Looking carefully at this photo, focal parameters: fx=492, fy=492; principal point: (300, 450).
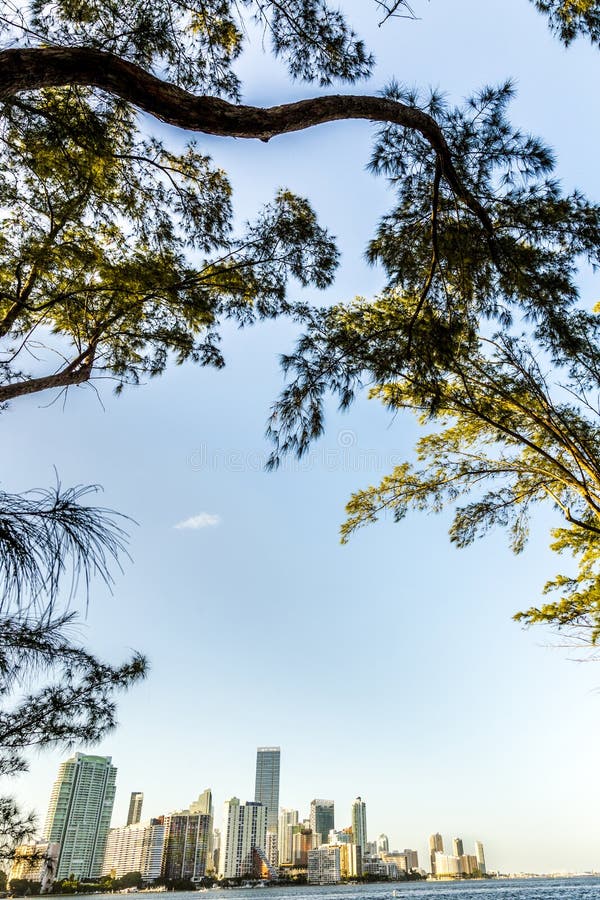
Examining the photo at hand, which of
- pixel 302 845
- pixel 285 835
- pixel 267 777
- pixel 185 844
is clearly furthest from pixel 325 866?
pixel 267 777

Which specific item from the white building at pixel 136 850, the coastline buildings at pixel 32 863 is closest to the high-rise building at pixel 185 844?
the white building at pixel 136 850

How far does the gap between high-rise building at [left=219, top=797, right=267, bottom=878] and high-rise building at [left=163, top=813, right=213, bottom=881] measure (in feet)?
39.5

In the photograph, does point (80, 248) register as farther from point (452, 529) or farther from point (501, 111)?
point (452, 529)

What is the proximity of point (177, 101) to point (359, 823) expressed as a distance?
11013 centimetres

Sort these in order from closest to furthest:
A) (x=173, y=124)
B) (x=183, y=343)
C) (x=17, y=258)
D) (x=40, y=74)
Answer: (x=40, y=74), (x=173, y=124), (x=17, y=258), (x=183, y=343)

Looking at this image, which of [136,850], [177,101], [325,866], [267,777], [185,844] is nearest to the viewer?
[177,101]

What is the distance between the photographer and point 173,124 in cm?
198

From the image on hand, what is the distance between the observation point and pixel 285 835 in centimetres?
9100

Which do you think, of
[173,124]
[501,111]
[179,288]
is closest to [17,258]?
[179,288]

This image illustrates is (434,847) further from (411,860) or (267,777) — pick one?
(267,777)

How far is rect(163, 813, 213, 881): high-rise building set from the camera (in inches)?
2630

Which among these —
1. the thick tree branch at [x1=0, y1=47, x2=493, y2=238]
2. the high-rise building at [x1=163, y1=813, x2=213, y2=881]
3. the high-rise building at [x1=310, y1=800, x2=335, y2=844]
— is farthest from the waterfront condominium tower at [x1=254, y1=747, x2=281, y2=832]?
the thick tree branch at [x1=0, y1=47, x2=493, y2=238]

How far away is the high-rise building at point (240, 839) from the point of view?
7869 cm

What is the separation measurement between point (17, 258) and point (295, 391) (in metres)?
2.83
